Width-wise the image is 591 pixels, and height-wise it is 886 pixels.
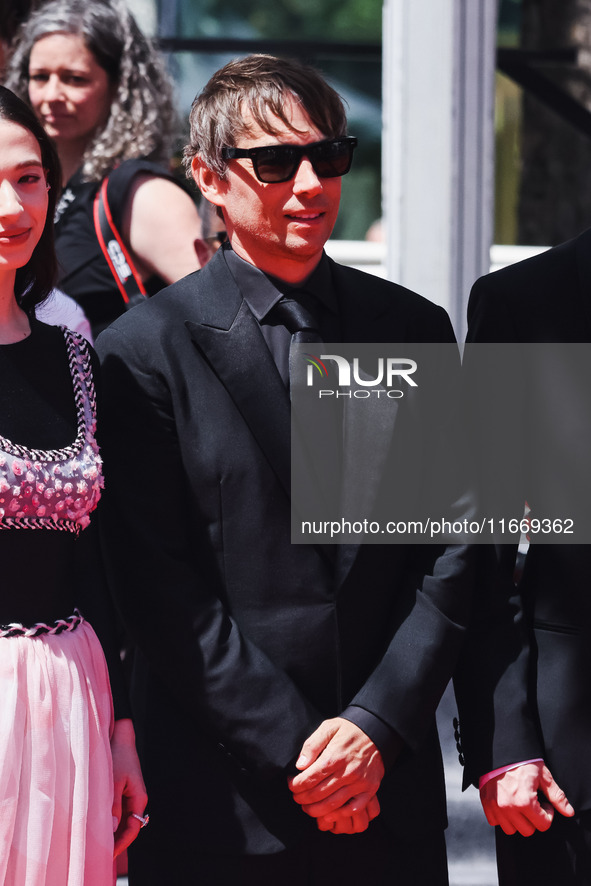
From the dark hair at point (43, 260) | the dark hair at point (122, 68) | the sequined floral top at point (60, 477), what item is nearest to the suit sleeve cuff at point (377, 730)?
the sequined floral top at point (60, 477)

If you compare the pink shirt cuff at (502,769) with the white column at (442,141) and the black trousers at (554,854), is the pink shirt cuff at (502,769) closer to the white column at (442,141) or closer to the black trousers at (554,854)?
the black trousers at (554,854)

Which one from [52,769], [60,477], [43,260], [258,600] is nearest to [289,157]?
[43,260]

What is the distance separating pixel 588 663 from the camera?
2.43 m

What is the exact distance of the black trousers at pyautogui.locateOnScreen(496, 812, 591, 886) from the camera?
2393 mm

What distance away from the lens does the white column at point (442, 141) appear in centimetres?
418

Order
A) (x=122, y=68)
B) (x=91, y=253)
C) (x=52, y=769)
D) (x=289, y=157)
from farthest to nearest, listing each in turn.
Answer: (x=122, y=68)
(x=91, y=253)
(x=289, y=157)
(x=52, y=769)

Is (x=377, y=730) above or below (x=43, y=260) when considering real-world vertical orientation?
below

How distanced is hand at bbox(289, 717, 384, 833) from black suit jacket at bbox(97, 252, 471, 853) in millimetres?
40

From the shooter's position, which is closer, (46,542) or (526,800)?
(46,542)

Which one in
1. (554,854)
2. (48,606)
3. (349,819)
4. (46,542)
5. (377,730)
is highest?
(46,542)

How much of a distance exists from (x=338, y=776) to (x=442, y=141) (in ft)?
8.41

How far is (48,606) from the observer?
2.22m

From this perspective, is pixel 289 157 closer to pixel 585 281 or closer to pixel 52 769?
pixel 585 281

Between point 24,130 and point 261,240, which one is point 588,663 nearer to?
point 261,240
